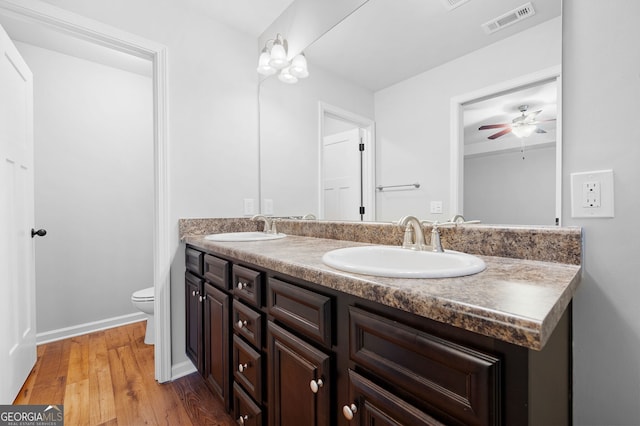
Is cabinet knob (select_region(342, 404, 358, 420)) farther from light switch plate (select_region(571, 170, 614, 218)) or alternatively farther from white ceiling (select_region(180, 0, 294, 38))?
white ceiling (select_region(180, 0, 294, 38))

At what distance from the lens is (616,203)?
0.75m

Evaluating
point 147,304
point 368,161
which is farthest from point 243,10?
point 147,304

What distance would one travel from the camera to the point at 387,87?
136 cm

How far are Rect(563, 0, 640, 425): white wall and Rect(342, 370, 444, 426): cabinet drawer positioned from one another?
0.57 m

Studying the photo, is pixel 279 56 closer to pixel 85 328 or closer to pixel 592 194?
pixel 592 194

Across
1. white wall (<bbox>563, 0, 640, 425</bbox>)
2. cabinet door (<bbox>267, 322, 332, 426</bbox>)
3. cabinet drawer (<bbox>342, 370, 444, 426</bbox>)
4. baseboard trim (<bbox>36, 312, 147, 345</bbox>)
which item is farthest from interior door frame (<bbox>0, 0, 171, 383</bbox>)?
white wall (<bbox>563, 0, 640, 425</bbox>)

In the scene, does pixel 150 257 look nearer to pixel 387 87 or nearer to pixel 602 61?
pixel 387 87

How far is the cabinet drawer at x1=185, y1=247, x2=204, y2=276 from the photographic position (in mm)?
1598

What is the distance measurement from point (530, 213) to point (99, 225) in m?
3.05

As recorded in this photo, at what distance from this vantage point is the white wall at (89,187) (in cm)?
232

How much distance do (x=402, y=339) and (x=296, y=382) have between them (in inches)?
17.7

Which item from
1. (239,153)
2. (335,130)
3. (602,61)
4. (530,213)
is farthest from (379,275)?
(239,153)

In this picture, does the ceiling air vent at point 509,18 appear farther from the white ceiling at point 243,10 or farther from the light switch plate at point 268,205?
the light switch plate at point 268,205

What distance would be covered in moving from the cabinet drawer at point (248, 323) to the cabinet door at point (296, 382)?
0.25 ft
